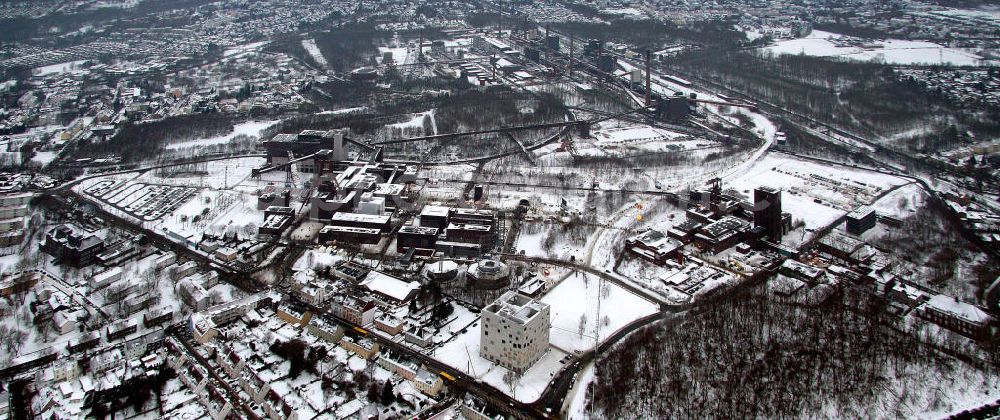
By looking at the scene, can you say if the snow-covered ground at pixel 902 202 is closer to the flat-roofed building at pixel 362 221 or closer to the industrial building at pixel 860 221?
the industrial building at pixel 860 221

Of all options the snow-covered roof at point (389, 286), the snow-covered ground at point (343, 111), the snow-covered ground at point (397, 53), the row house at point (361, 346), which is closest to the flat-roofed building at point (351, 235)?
the snow-covered roof at point (389, 286)

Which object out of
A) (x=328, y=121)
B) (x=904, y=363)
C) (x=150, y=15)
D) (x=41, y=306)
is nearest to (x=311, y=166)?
(x=328, y=121)

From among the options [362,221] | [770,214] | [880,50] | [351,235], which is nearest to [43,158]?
[362,221]

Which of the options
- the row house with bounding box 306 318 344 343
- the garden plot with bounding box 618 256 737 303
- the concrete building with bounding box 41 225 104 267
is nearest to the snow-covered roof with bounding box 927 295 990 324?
the garden plot with bounding box 618 256 737 303

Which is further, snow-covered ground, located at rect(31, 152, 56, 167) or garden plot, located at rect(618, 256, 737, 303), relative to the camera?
snow-covered ground, located at rect(31, 152, 56, 167)

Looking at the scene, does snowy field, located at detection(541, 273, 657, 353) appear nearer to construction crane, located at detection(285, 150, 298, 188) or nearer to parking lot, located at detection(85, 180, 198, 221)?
construction crane, located at detection(285, 150, 298, 188)

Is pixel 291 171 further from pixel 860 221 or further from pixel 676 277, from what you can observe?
pixel 860 221
